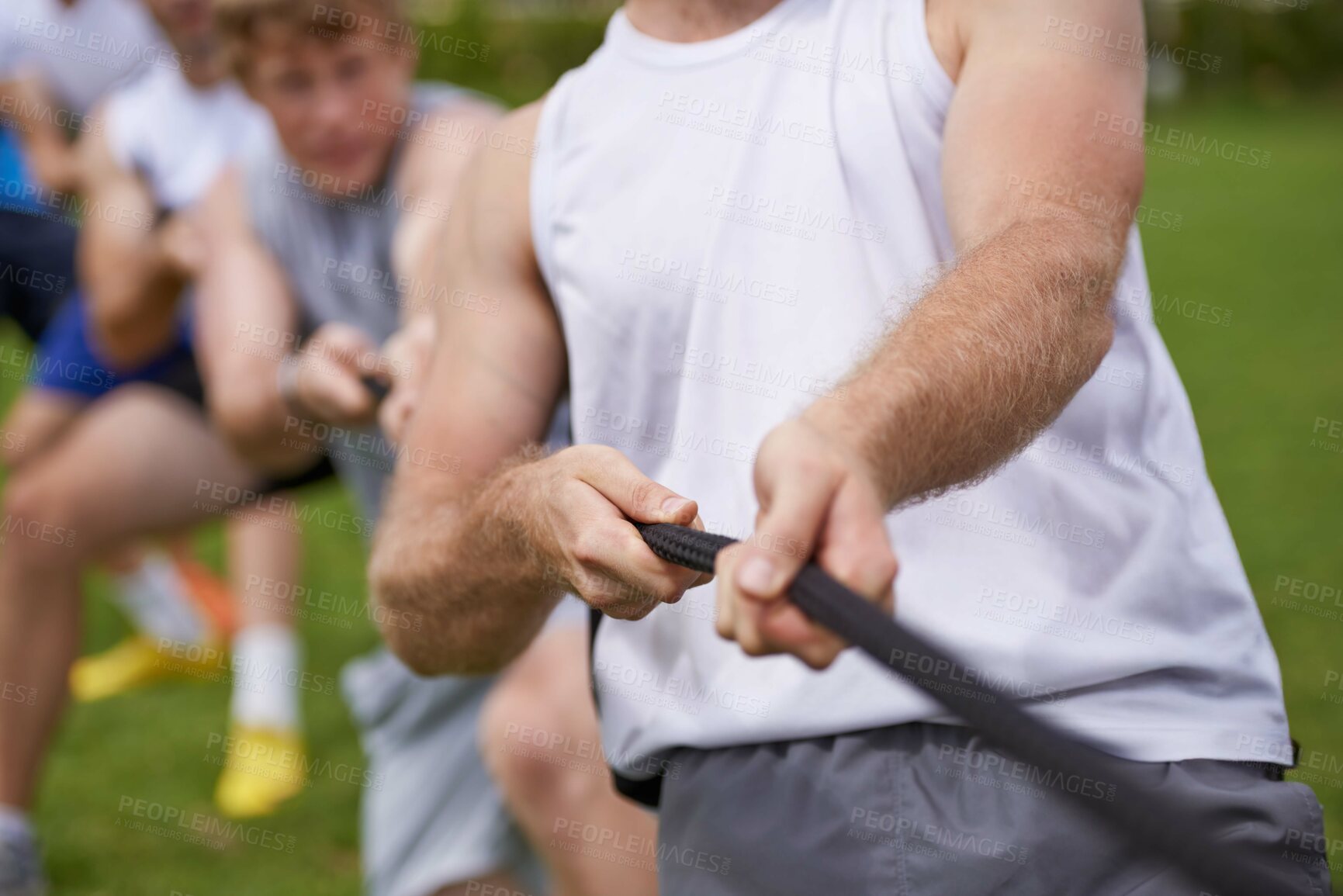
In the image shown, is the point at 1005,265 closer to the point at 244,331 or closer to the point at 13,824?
the point at 244,331

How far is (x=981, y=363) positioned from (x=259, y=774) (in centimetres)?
337

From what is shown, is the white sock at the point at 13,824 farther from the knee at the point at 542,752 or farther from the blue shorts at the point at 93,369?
the knee at the point at 542,752

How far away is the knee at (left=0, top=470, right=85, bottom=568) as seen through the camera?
3.34m

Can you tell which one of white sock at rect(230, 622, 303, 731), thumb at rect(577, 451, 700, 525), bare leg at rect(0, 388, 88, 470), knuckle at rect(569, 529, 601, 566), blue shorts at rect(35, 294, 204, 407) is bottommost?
white sock at rect(230, 622, 303, 731)

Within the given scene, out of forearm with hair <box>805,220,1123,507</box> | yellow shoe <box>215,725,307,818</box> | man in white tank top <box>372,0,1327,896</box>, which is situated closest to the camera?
forearm with hair <box>805,220,1123,507</box>

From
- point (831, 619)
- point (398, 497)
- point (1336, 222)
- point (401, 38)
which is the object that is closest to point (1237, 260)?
point (1336, 222)

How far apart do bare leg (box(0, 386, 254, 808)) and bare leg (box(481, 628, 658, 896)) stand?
1.43m

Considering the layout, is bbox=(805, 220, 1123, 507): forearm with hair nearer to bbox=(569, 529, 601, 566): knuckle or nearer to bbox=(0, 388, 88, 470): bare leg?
bbox=(569, 529, 601, 566): knuckle

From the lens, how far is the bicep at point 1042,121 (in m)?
1.36

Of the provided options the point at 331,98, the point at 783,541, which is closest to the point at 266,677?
the point at 331,98

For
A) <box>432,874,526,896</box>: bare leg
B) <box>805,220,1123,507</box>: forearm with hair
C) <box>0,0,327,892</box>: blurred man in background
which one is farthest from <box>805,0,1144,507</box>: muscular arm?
<box>0,0,327,892</box>: blurred man in background

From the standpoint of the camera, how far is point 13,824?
3.38 meters

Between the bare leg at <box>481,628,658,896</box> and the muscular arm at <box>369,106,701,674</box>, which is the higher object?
the muscular arm at <box>369,106,701,674</box>

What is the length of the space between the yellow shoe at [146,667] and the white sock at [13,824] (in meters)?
1.51
